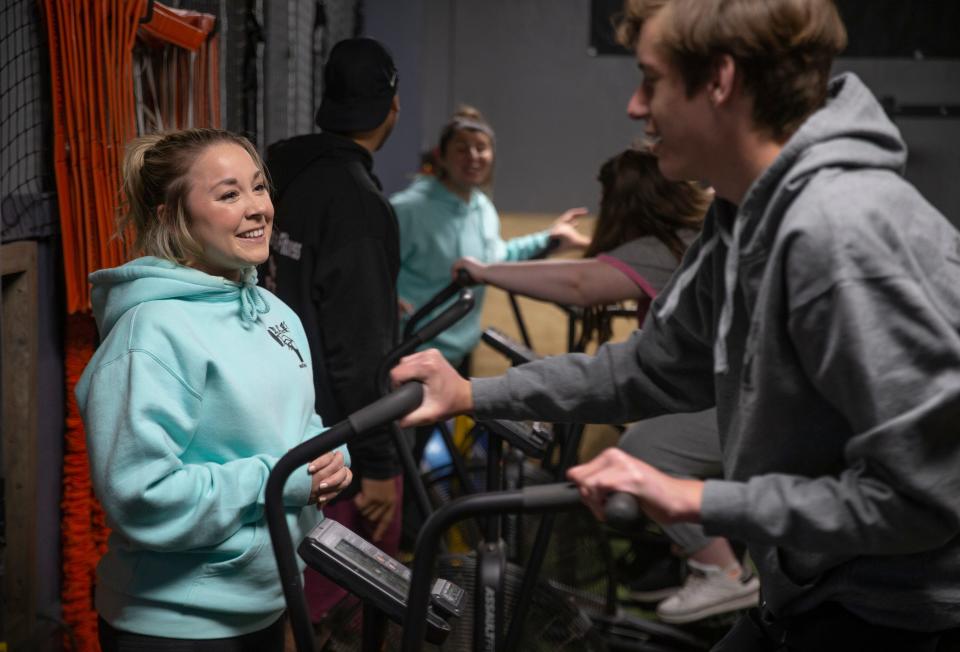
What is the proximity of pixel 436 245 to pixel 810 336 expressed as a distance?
2.48 m

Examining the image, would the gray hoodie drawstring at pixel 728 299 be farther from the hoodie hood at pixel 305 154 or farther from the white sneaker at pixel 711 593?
the white sneaker at pixel 711 593

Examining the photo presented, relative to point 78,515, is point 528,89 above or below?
above

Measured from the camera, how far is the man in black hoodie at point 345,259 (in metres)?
1.97

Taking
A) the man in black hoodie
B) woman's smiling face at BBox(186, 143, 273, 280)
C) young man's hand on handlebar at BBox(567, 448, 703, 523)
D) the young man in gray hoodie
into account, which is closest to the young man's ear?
the young man in gray hoodie

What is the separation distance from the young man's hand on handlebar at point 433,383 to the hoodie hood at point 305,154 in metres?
0.76

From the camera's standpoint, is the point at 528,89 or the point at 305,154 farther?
the point at 528,89

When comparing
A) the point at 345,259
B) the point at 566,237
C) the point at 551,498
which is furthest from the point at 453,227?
the point at 551,498

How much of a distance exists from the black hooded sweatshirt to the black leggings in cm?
63

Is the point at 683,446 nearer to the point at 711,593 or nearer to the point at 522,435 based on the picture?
the point at 711,593

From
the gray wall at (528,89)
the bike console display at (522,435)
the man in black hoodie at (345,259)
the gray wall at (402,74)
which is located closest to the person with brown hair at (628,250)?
the man in black hoodie at (345,259)

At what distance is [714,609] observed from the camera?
2867mm

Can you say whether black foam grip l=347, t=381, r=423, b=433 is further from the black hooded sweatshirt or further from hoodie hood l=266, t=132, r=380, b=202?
hoodie hood l=266, t=132, r=380, b=202

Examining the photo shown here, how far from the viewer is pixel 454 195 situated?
11.6 ft

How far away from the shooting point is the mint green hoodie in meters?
1.32
